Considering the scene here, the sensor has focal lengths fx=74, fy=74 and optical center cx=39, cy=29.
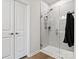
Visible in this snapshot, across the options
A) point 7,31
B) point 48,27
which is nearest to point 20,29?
point 7,31

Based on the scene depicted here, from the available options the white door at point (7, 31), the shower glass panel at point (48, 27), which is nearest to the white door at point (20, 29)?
the white door at point (7, 31)

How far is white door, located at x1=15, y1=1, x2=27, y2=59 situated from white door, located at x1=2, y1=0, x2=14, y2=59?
25 cm

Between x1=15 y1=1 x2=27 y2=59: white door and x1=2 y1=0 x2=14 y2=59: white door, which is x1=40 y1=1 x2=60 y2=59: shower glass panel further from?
x1=2 y1=0 x2=14 y2=59: white door

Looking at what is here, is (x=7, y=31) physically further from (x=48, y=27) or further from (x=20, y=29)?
(x=48, y=27)

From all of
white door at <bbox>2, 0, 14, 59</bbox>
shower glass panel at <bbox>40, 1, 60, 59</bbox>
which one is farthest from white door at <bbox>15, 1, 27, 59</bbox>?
shower glass panel at <bbox>40, 1, 60, 59</bbox>

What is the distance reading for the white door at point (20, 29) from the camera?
2.38 meters

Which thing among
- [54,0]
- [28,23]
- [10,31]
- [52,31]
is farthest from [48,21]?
[10,31]

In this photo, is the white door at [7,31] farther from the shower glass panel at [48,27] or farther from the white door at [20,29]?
the shower glass panel at [48,27]

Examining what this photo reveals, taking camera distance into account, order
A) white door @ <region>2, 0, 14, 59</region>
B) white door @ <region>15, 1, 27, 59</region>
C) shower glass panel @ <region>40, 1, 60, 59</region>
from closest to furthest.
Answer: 1. white door @ <region>2, 0, 14, 59</region>
2. white door @ <region>15, 1, 27, 59</region>
3. shower glass panel @ <region>40, 1, 60, 59</region>

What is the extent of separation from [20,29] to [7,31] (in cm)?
55

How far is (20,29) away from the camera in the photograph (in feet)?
8.30

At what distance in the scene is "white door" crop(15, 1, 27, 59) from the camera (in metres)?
2.38

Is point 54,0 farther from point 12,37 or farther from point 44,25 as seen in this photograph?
point 12,37

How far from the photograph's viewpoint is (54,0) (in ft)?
11.4
